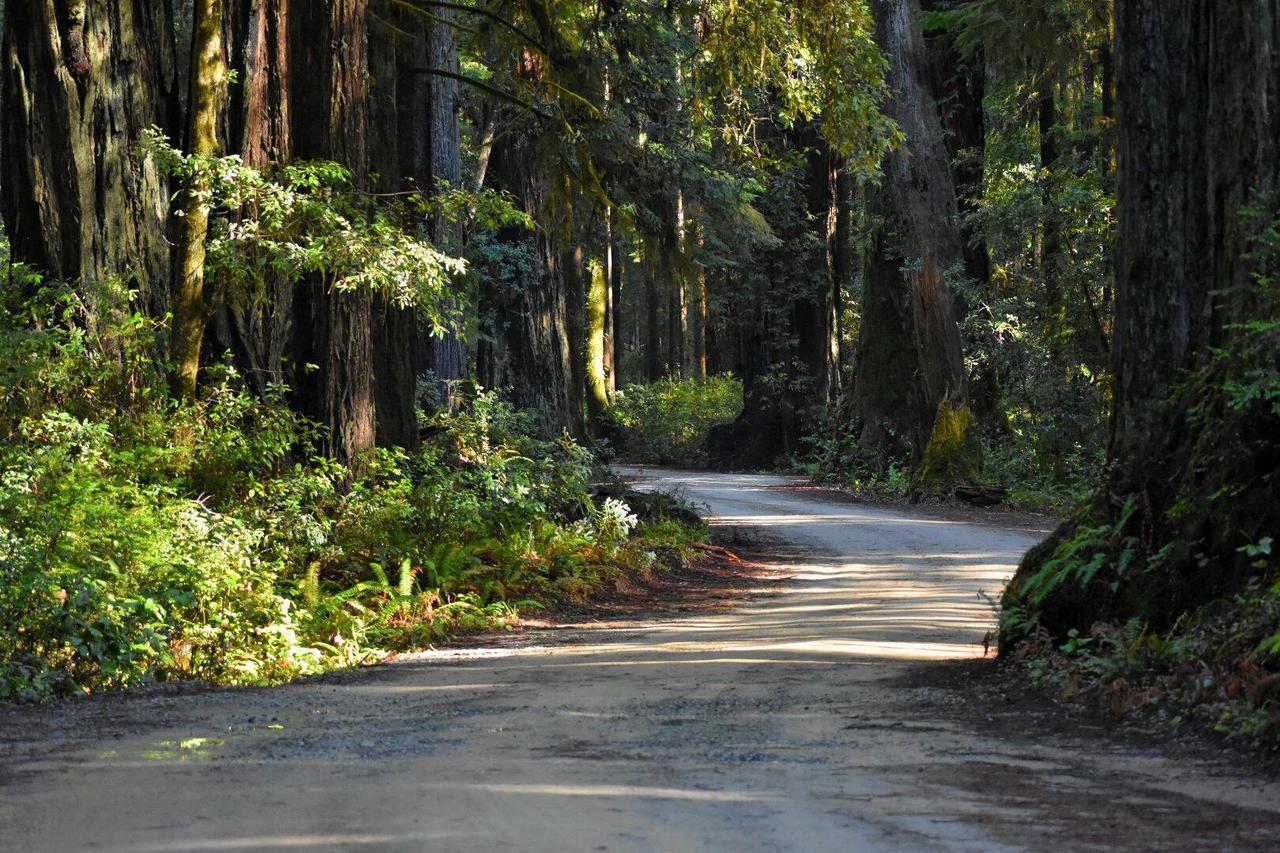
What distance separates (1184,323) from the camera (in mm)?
8922

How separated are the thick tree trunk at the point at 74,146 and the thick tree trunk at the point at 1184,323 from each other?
875cm

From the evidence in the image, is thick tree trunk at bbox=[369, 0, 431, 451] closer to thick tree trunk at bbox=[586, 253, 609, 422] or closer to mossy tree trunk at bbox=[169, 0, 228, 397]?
mossy tree trunk at bbox=[169, 0, 228, 397]

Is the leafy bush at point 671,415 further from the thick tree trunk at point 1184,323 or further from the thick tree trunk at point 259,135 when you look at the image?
the thick tree trunk at point 1184,323

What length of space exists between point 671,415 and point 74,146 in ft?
119

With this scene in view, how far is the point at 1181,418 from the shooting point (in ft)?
28.2

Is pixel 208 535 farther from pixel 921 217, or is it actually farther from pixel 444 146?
pixel 921 217

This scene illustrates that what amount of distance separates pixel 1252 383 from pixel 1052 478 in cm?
1933

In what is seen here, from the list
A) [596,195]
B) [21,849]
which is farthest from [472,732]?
[596,195]

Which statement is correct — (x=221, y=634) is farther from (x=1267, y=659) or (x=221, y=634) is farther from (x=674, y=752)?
(x=1267, y=659)

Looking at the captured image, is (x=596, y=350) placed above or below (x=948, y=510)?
above

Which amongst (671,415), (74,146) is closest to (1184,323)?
(74,146)

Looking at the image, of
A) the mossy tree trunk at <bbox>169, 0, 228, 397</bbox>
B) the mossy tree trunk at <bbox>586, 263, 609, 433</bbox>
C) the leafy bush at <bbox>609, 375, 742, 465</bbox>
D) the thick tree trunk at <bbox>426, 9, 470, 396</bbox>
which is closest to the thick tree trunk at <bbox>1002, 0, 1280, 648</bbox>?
the mossy tree trunk at <bbox>169, 0, 228, 397</bbox>

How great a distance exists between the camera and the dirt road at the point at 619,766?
488cm

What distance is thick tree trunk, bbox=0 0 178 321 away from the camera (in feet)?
42.8
